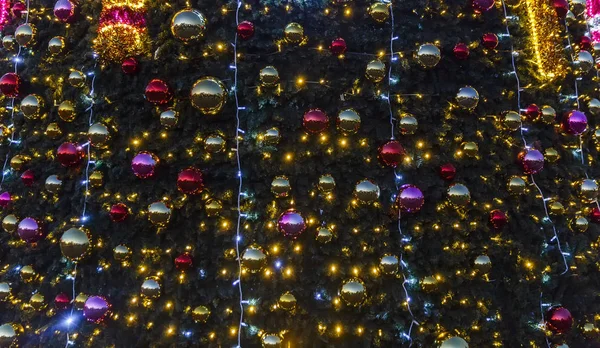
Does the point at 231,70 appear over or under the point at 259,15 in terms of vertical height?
under

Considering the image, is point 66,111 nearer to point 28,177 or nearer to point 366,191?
point 28,177

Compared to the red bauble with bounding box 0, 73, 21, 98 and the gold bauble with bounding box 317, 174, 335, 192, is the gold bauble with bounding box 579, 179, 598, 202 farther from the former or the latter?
the red bauble with bounding box 0, 73, 21, 98

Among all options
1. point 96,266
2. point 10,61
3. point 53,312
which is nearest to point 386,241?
point 96,266

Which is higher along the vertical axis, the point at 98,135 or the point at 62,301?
the point at 98,135

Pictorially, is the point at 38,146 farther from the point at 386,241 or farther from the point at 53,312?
the point at 386,241

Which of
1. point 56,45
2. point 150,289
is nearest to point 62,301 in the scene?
point 150,289

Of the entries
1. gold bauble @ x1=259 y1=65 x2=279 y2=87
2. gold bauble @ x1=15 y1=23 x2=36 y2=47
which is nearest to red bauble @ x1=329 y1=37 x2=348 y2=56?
gold bauble @ x1=259 y1=65 x2=279 y2=87

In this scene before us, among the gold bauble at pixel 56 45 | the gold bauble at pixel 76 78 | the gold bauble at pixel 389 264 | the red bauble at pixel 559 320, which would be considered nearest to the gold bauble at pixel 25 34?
the gold bauble at pixel 56 45
